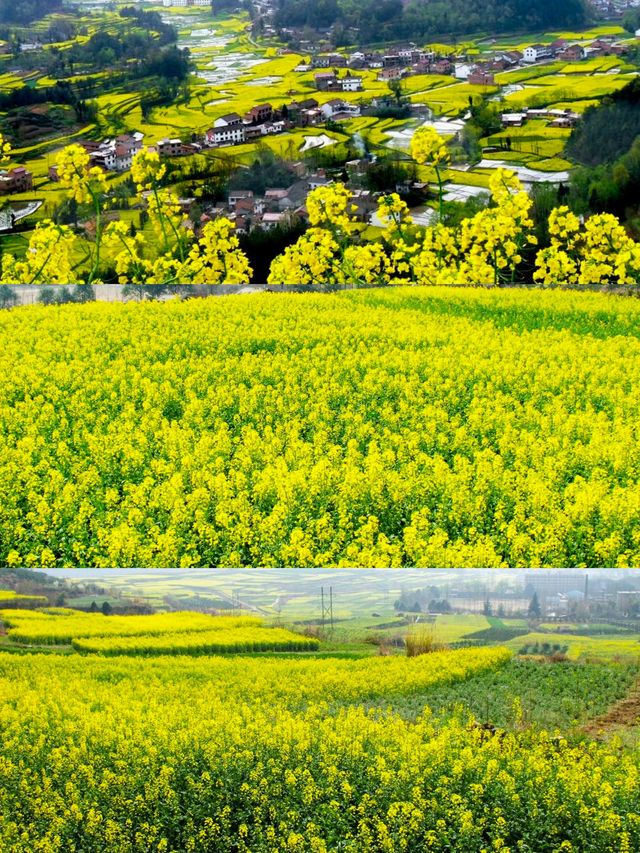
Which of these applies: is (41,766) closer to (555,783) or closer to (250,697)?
(250,697)

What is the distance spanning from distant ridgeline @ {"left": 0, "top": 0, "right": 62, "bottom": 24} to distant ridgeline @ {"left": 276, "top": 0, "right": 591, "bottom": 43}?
279 cm

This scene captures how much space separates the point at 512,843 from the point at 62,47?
1012 centimetres

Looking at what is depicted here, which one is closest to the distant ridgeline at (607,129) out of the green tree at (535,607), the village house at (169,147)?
the village house at (169,147)

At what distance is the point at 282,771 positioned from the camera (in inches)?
138

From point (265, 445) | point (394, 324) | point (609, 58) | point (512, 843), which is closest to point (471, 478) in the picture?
point (265, 445)

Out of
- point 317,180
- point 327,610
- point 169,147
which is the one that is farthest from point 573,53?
point 327,610

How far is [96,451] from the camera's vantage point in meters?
5.16

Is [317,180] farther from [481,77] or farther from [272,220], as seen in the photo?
[481,77]

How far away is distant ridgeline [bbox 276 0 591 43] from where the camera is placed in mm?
10703

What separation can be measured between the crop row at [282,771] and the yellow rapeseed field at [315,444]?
60 centimetres

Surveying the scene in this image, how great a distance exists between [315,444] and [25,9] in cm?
843

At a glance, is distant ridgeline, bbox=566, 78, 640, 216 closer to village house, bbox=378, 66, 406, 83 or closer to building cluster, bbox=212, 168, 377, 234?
village house, bbox=378, 66, 406, 83

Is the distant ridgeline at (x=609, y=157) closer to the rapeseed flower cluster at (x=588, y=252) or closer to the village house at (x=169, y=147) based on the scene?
the rapeseed flower cluster at (x=588, y=252)

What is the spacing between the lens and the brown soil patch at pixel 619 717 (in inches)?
139
